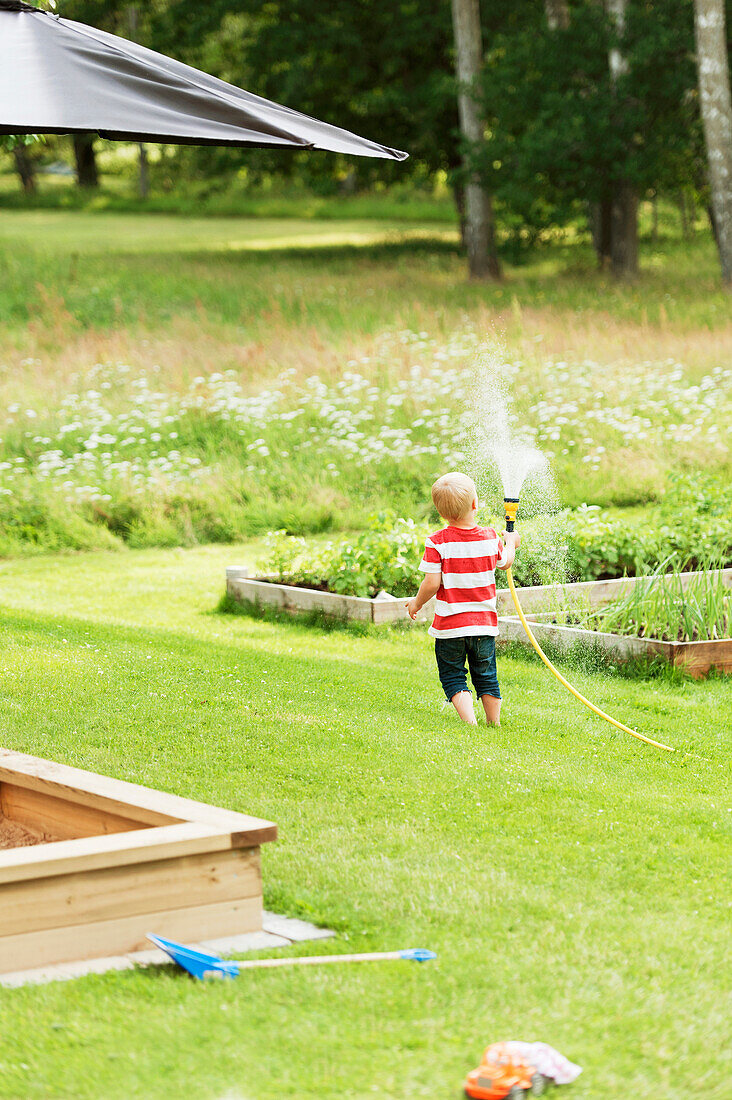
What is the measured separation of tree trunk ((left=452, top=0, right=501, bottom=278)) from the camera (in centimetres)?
2339

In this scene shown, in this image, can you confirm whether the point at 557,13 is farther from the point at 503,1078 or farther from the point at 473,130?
the point at 503,1078

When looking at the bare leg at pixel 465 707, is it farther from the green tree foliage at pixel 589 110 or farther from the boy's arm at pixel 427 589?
the green tree foliage at pixel 589 110

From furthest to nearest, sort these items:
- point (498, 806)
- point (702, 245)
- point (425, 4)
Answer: point (702, 245) → point (425, 4) → point (498, 806)

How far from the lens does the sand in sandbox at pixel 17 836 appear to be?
4.04 metres

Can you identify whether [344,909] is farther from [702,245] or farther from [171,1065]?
[702,245]

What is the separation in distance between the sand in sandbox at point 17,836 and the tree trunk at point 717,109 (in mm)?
18524

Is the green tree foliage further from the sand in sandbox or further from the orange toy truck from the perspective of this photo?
the orange toy truck

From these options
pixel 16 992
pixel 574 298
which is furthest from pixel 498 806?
pixel 574 298

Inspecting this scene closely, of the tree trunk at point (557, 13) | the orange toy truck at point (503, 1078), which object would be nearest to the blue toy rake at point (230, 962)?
the orange toy truck at point (503, 1078)

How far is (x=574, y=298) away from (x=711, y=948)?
18439 mm

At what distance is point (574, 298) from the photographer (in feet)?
68.2

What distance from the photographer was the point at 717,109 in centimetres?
1992

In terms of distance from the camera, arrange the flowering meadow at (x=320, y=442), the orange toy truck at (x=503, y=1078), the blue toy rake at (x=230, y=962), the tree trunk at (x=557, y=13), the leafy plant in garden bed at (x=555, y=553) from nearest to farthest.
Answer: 1. the orange toy truck at (x=503, y=1078)
2. the blue toy rake at (x=230, y=962)
3. the leafy plant in garden bed at (x=555, y=553)
4. the flowering meadow at (x=320, y=442)
5. the tree trunk at (x=557, y=13)

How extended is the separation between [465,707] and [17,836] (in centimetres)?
222
